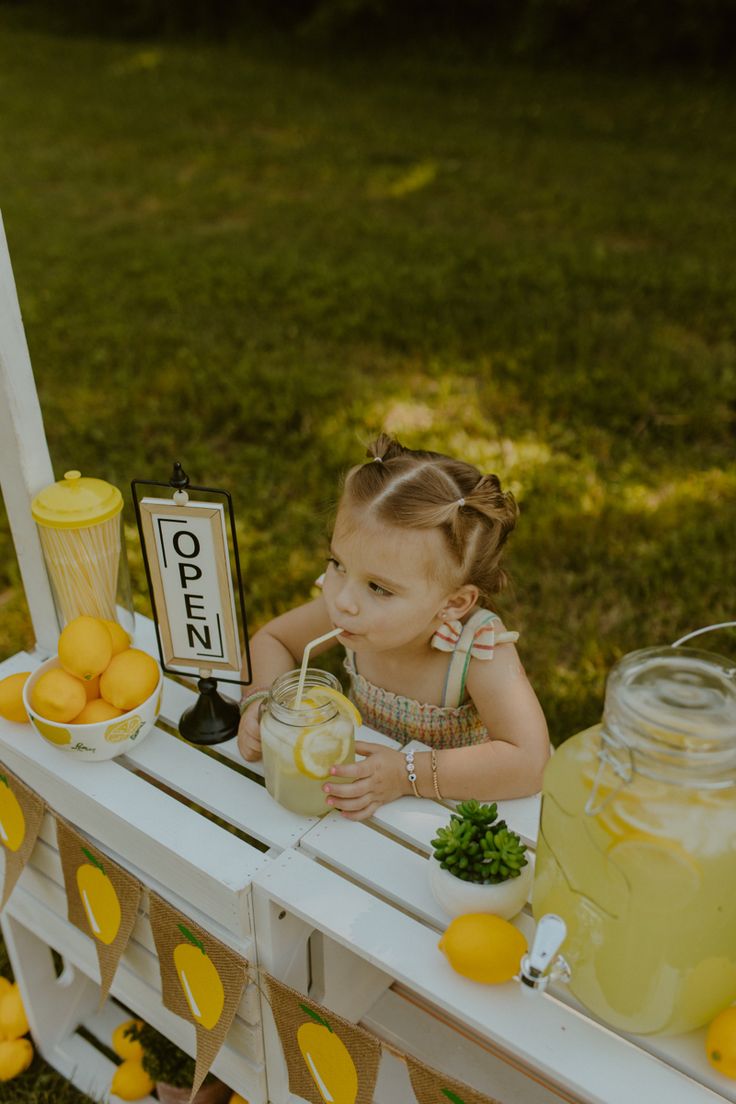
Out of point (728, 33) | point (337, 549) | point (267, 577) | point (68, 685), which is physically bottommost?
point (267, 577)

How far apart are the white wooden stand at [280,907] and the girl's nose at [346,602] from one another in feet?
0.66

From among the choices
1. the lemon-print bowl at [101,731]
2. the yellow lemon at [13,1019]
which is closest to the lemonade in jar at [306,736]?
the lemon-print bowl at [101,731]

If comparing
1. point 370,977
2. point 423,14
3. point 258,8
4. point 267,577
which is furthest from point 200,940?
point 258,8

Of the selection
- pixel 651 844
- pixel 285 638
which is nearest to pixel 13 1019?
pixel 285 638

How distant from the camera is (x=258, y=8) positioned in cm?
1010

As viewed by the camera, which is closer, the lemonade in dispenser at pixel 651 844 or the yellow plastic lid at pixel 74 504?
the lemonade in dispenser at pixel 651 844

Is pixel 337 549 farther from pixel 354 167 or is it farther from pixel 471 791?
pixel 354 167

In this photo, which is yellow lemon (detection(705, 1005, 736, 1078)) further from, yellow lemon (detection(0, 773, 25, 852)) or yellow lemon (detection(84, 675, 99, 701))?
yellow lemon (detection(0, 773, 25, 852))

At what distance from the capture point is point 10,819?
149 centimetres

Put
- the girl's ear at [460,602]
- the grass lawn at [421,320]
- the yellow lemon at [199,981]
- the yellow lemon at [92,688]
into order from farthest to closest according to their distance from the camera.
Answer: the grass lawn at [421,320]
the girl's ear at [460,602]
the yellow lemon at [92,688]
the yellow lemon at [199,981]

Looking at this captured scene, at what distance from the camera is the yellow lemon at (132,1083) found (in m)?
1.74

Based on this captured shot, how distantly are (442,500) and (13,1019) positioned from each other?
132cm

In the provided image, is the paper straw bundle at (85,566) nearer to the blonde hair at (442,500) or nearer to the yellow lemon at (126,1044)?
the blonde hair at (442,500)

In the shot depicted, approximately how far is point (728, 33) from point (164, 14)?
5953 mm
